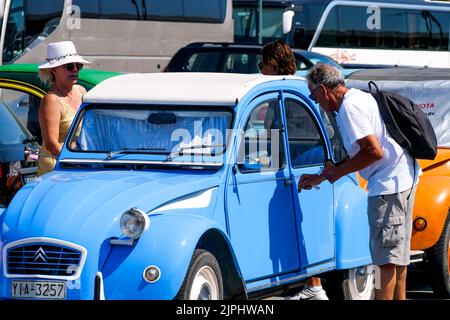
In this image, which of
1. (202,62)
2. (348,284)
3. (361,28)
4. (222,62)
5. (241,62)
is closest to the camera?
(348,284)

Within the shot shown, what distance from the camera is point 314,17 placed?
117 feet

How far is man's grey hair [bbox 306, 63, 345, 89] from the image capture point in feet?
24.9

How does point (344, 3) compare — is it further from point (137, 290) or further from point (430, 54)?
point (137, 290)

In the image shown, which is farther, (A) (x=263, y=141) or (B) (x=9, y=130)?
(B) (x=9, y=130)

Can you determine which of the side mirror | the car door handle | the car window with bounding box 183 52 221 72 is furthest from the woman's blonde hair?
the side mirror

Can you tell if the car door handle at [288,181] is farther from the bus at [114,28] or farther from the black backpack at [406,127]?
the bus at [114,28]

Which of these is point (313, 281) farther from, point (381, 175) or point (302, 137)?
point (381, 175)

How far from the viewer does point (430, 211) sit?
9711 mm

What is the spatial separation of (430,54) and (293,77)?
29869 millimetres

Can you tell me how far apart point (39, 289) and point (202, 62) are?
16033 mm

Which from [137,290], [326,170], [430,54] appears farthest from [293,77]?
[430,54]

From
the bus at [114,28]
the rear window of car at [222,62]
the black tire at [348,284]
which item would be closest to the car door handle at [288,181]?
the black tire at [348,284]

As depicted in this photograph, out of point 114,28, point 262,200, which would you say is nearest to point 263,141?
point 262,200

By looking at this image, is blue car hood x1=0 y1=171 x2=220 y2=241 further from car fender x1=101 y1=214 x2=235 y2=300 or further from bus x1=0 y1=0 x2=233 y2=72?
bus x1=0 y1=0 x2=233 y2=72
